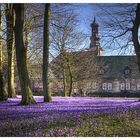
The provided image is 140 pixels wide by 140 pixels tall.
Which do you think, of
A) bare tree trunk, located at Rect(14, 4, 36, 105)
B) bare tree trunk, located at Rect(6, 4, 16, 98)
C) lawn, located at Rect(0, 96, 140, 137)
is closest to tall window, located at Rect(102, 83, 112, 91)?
lawn, located at Rect(0, 96, 140, 137)

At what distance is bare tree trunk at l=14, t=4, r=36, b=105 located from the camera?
878 centimetres

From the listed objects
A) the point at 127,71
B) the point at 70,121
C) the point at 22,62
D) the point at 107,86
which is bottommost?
the point at 70,121

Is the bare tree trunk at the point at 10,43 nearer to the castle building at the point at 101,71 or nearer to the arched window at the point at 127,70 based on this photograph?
the castle building at the point at 101,71

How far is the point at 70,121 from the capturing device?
20.3 ft

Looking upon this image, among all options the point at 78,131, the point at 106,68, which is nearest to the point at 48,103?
the point at 106,68

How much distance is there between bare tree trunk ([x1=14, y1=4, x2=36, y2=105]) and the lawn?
1.06 metres

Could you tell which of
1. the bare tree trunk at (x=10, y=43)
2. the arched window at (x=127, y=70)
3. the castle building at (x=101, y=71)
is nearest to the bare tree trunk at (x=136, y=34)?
the castle building at (x=101, y=71)

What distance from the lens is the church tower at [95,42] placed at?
8229mm

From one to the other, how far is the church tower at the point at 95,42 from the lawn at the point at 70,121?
4.43 feet

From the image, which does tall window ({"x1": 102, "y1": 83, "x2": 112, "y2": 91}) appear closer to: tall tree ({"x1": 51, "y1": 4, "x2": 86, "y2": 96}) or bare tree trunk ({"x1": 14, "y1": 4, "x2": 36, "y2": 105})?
tall tree ({"x1": 51, "y1": 4, "x2": 86, "y2": 96})

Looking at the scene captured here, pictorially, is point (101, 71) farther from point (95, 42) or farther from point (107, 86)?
point (95, 42)

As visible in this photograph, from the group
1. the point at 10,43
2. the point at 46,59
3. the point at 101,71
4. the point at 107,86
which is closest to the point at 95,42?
the point at 101,71

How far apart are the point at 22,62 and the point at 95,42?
6.12ft

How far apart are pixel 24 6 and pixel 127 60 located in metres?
2.82
